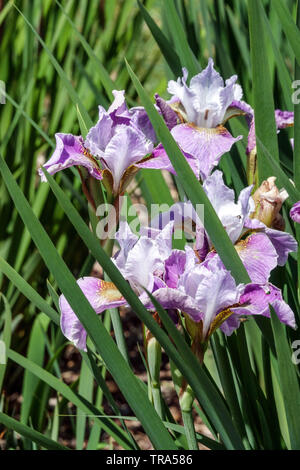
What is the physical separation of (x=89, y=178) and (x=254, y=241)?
19cm

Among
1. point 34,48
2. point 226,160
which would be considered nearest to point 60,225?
point 34,48

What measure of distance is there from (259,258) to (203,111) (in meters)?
0.24

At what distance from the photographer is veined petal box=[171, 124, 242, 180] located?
0.65 m

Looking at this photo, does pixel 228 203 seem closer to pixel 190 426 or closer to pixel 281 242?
pixel 281 242

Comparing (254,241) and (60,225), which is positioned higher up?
(60,225)

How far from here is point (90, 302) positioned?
1.87ft

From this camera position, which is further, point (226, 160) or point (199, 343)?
point (226, 160)

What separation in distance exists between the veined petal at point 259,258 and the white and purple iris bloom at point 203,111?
122mm

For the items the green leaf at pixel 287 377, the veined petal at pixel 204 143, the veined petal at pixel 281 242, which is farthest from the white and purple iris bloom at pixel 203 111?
the green leaf at pixel 287 377

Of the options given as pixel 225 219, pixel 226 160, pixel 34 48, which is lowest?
pixel 225 219

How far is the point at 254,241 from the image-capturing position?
1.92 feet

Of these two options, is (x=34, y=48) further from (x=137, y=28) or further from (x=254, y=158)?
(x=254, y=158)

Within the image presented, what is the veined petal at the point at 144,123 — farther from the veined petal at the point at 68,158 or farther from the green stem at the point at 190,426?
the green stem at the point at 190,426

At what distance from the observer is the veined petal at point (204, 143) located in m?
0.65
